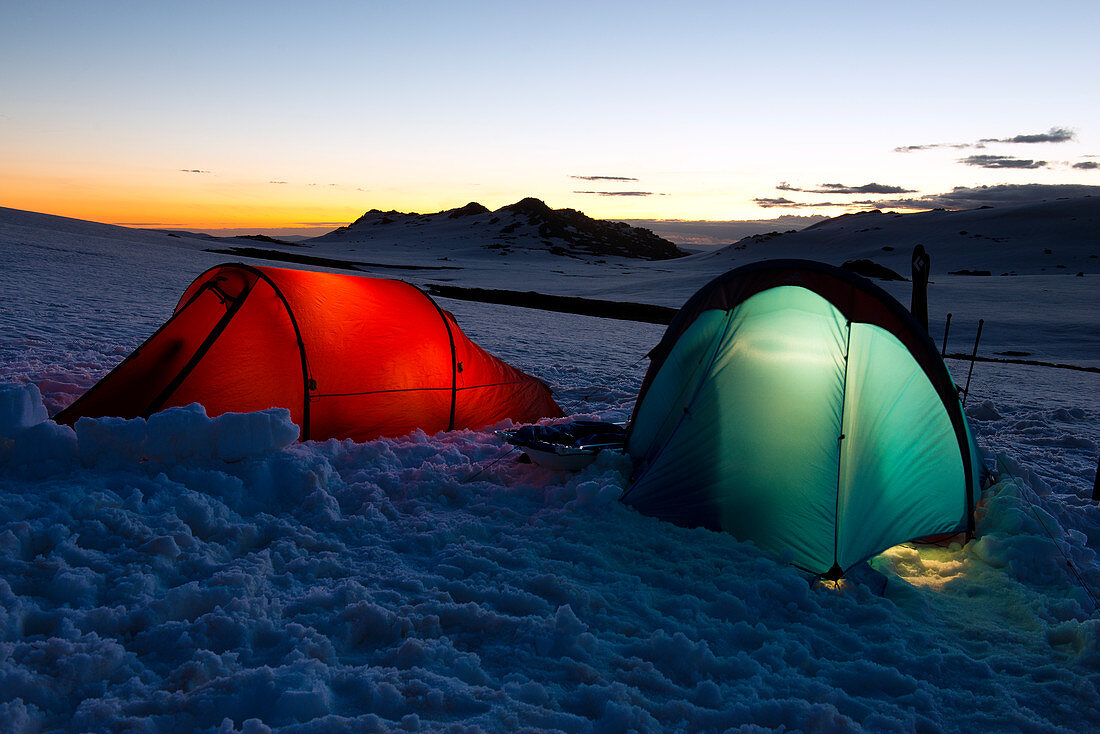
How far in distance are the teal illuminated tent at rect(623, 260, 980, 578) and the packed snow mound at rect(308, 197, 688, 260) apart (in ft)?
319

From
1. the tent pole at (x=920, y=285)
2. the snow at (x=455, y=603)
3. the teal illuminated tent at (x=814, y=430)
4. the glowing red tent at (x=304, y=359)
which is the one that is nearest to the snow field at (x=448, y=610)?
the snow at (x=455, y=603)

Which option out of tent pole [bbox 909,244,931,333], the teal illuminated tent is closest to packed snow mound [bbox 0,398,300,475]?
the teal illuminated tent

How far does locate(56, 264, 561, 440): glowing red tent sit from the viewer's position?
6.29m

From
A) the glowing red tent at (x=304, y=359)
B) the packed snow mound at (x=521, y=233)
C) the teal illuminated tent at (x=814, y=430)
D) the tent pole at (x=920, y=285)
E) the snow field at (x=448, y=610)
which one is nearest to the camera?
the snow field at (x=448, y=610)

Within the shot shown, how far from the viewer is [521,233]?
125 meters

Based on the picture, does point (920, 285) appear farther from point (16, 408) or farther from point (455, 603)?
point (16, 408)

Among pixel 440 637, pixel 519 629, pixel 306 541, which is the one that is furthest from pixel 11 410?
pixel 519 629

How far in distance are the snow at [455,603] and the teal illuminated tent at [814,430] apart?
0.94 feet

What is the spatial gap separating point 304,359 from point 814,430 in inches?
181

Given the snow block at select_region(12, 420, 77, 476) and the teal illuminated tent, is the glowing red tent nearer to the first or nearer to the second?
the snow block at select_region(12, 420, 77, 476)

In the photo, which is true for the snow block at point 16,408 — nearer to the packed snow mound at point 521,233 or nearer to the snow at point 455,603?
the snow at point 455,603

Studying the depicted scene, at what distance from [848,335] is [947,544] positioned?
1.84 meters

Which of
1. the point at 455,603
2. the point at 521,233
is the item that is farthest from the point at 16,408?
the point at 521,233

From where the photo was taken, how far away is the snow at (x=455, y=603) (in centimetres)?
312
